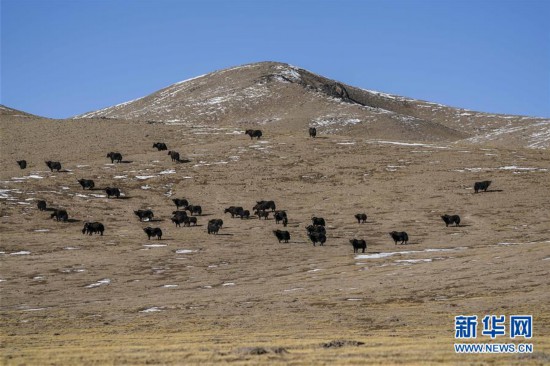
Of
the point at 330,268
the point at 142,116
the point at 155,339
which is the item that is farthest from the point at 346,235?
the point at 142,116

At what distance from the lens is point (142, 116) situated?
16288 cm

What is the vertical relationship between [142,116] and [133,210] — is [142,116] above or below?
above

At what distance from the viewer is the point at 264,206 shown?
66.6 m

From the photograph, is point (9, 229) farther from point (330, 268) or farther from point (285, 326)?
point (285, 326)

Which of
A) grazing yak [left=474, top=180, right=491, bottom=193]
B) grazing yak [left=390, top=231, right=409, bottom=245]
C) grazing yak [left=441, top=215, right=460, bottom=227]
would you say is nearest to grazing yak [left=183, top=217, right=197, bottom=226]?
grazing yak [left=390, top=231, right=409, bottom=245]

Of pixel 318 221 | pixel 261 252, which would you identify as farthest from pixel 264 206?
pixel 261 252

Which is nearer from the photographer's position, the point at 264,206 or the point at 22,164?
the point at 264,206

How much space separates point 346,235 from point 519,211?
1619 centimetres

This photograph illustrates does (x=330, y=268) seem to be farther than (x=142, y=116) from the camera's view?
No

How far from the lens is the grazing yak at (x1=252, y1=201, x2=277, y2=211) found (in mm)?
66438

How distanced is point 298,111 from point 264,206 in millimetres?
89639

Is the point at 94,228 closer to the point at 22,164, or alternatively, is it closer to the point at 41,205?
the point at 41,205

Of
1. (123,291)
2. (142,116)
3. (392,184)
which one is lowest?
(123,291)

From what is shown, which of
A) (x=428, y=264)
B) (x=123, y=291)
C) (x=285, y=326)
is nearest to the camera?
(x=285, y=326)
